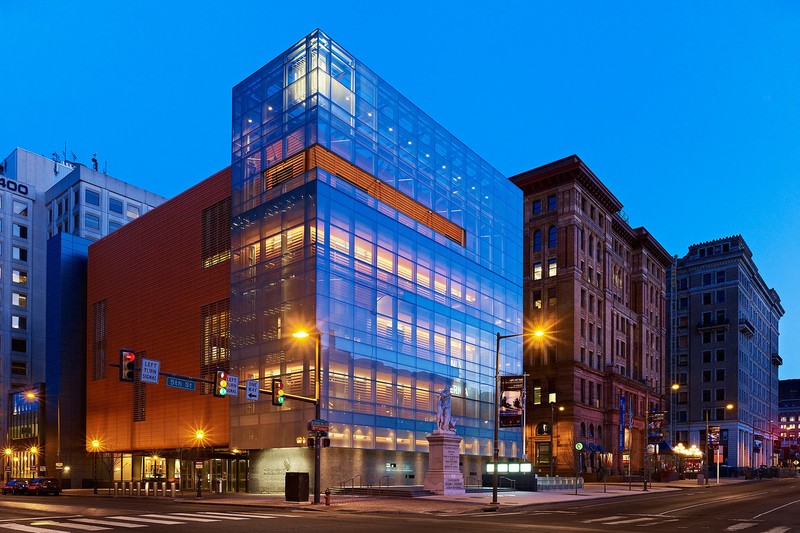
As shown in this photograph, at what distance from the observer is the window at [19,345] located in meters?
101

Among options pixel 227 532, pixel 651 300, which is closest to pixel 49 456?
pixel 227 532

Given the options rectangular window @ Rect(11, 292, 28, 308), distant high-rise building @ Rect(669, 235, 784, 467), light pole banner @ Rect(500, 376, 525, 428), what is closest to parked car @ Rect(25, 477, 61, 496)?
light pole banner @ Rect(500, 376, 525, 428)

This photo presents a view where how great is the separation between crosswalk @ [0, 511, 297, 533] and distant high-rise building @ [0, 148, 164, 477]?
53566mm

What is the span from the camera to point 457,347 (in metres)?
59.8

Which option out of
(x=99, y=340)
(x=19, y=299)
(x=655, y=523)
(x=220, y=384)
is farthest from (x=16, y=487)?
(x=19, y=299)

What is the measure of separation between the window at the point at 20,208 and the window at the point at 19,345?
1909 centimetres

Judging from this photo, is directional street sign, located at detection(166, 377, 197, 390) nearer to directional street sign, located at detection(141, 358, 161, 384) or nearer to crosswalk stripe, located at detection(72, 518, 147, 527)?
directional street sign, located at detection(141, 358, 161, 384)

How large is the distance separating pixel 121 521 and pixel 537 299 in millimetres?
66222


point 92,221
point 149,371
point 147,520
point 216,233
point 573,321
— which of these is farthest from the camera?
point 92,221

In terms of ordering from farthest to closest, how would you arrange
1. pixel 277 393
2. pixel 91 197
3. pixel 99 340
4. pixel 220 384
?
pixel 91 197
pixel 99 340
pixel 277 393
pixel 220 384

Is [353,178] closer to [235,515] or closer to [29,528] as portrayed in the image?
[235,515]

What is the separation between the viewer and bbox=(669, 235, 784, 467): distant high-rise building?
12975cm

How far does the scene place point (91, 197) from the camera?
98500 millimetres

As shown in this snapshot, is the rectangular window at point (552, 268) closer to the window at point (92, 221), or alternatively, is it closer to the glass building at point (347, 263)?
the glass building at point (347, 263)
